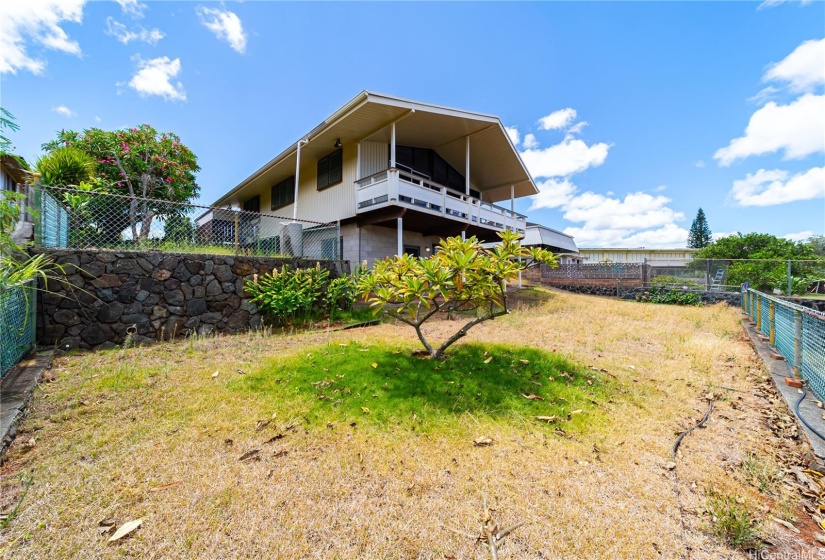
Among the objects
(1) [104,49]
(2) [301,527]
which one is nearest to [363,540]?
(2) [301,527]

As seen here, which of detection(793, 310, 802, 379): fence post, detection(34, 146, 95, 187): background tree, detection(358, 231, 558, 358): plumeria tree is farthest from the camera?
detection(34, 146, 95, 187): background tree

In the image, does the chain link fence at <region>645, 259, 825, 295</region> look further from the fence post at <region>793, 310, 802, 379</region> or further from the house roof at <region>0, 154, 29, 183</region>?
the house roof at <region>0, 154, 29, 183</region>

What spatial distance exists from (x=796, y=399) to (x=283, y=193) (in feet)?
52.2

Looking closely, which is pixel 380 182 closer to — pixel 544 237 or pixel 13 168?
pixel 13 168

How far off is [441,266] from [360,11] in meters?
7.97

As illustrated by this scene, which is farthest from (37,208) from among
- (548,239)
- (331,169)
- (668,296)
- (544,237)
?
(548,239)

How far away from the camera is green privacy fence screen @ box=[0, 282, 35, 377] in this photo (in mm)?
3318

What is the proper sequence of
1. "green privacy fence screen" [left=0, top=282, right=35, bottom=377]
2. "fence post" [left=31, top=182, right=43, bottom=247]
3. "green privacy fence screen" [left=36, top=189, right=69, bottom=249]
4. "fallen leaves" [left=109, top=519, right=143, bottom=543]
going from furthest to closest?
"green privacy fence screen" [left=36, top=189, right=69, bottom=249] → "fence post" [left=31, top=182, right=43, bottom=247] → "green privacy fence screen" [left=0, top=282, right=35, bottom=377] → "fallen leaves" [left=109, top=519, right=143, bottom=543]

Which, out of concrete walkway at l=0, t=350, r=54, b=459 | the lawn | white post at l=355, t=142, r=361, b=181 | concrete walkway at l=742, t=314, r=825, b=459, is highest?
white post at l=355, t=142, r=361, b=181

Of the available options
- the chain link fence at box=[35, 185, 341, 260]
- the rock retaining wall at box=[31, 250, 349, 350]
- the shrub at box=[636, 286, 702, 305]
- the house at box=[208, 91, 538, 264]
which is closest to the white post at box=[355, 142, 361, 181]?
the house at box=[208, 91, 538, 264]

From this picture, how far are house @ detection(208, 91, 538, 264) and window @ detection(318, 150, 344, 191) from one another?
41mm

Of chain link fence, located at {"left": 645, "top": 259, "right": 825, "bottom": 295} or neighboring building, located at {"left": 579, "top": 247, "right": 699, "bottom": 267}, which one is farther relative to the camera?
neighboring building, located at {"left": 579, "top": 247, "right": 699, "bottom": 267}

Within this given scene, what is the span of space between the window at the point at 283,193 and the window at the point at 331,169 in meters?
2.29

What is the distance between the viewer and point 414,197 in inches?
376
